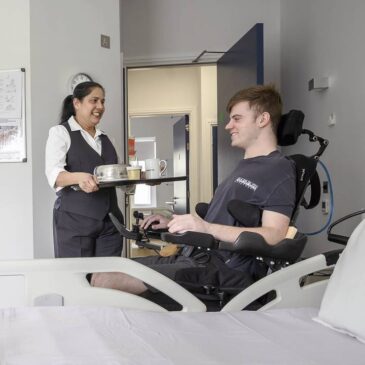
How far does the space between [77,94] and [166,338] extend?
1561mm

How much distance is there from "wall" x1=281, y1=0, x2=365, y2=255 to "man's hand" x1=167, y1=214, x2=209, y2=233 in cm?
133

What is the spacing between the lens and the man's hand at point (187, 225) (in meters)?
1.22

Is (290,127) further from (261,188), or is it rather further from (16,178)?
(16,178)

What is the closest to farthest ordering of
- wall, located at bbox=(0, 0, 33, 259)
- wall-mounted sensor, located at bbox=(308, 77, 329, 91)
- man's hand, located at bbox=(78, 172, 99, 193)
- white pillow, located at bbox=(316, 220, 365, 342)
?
1. white pillow, located at bbox=(316, 220, 365, 342)
2. man's hand, located at bbox=(78, 172, 99, 193)
3. wall, located at bbox=(0, 0, 33, 259)
4. wall-mounted sensor, located at bbox=(308, 77, 329, 91)

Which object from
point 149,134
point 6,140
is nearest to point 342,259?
point 6,140

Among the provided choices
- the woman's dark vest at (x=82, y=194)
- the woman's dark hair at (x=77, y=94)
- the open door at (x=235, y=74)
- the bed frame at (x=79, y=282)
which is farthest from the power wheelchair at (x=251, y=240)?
the open door at (x=235, y=74)

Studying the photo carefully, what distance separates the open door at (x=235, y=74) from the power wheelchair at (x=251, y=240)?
60.2 inches

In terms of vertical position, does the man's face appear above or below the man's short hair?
below

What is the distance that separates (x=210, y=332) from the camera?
904 millimetres

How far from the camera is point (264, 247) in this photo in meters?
1.15

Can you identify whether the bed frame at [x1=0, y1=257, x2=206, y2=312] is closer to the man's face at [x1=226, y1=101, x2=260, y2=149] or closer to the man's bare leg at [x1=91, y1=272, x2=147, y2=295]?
the man's bare leg at [x1=91, y1=272, x2=147, y2=295]

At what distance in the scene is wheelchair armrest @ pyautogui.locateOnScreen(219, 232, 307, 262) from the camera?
1128mm

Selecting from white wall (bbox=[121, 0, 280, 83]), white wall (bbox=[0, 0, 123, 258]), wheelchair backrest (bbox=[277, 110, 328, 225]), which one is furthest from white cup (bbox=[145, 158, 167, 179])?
white wall (bbox=[121, 0, 280, 83])

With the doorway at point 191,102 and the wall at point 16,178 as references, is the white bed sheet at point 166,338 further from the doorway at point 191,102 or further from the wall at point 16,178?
the doorway at point 191,102
